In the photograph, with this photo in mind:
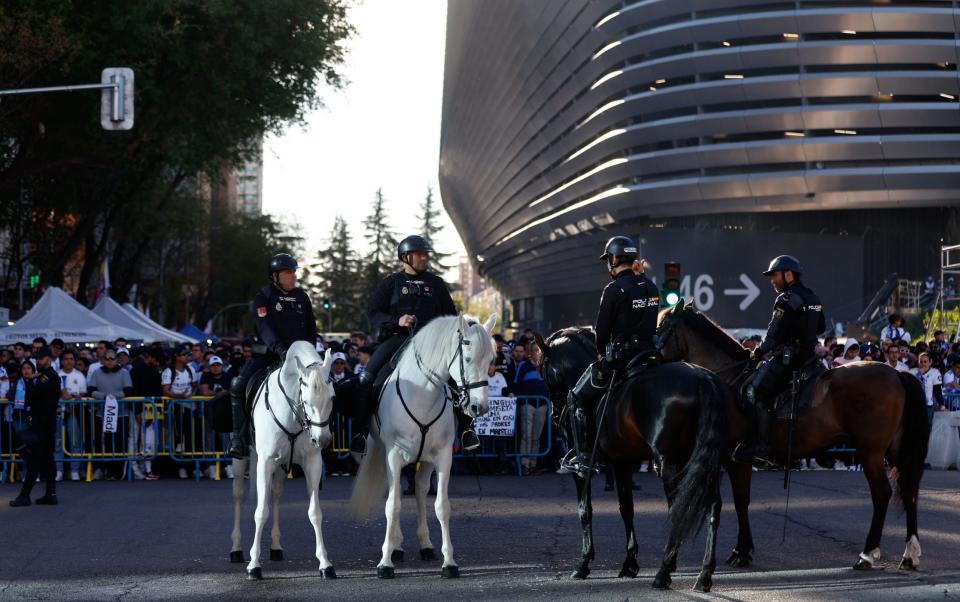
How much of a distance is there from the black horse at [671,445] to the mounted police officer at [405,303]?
1.04 meters

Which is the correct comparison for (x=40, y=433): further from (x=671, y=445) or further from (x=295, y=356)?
(x=671, y=445)

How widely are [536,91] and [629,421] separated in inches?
2644

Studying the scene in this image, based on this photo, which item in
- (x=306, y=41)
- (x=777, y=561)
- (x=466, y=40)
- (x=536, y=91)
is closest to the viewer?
(x=777, y=561)

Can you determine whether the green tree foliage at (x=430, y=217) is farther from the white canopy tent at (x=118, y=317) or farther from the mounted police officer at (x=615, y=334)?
the mounted police officer at (x=615, y=334)

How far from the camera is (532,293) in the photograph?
8881 cm

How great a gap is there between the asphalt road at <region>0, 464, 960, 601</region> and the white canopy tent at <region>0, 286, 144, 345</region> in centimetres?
1411

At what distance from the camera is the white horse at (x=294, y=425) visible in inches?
390

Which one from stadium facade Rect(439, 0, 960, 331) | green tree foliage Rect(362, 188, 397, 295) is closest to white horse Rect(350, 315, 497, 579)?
stadium facade Rect(439, 0, 960, 331)

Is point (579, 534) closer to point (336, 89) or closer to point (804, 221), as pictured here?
point (336, 89)

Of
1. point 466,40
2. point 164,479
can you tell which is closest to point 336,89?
point 164,479

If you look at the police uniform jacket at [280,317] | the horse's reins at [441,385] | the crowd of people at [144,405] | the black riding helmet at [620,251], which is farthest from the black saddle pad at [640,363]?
the crowd of people at [144,405]

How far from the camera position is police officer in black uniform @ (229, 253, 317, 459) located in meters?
11.0

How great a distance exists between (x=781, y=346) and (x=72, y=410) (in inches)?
467

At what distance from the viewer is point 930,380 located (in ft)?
68.1
